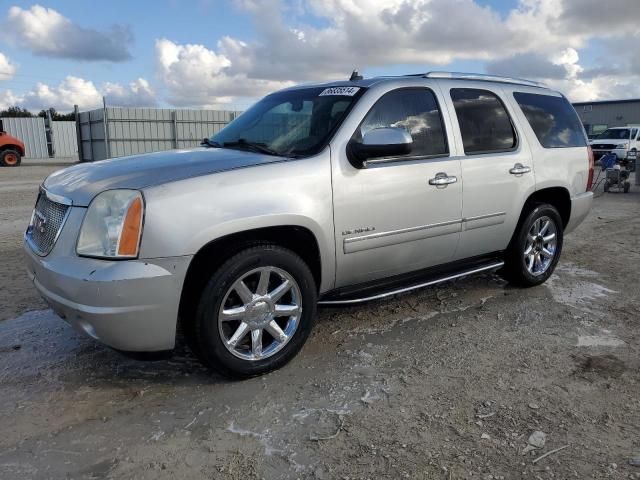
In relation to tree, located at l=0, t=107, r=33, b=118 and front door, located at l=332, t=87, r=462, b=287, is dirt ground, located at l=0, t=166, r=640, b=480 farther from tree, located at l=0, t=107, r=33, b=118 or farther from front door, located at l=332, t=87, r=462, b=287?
tree, located at l=0, t=107, r=33, b=118

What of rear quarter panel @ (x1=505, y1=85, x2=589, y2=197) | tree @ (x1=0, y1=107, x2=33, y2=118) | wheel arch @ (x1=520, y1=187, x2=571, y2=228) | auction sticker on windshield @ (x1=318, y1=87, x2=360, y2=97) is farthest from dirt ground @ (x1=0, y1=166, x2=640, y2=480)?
tree @ (x1=0, y1=107, x2=33, y2=118)

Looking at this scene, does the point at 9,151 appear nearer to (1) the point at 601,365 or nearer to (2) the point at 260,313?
(2) the point at 260,313

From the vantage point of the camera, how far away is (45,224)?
324cm

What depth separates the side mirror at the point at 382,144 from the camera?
3385mm

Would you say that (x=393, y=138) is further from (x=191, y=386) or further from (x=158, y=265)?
(x=191, y=386)

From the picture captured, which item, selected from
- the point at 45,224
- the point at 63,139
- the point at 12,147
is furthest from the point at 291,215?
the point at 63,139

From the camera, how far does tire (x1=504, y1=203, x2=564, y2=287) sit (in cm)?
480

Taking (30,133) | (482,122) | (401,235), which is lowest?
(401,235)

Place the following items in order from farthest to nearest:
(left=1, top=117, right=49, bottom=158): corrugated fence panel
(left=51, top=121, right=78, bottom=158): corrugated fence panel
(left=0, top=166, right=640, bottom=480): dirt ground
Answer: (left=51, top=121, right=78, bottom=158): corrugated fence panel, (left=1, top=117, right=49, bottom=158): corrugated fence panel, (left=0, top=166, right=640, bottom=480): dirt ground

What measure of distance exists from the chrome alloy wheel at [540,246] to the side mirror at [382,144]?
204 centimetres

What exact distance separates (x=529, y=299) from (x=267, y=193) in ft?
9.36

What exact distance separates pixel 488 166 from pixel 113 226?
2870 mm

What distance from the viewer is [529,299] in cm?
480

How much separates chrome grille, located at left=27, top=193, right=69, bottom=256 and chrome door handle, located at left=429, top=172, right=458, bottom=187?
7.87 ft
